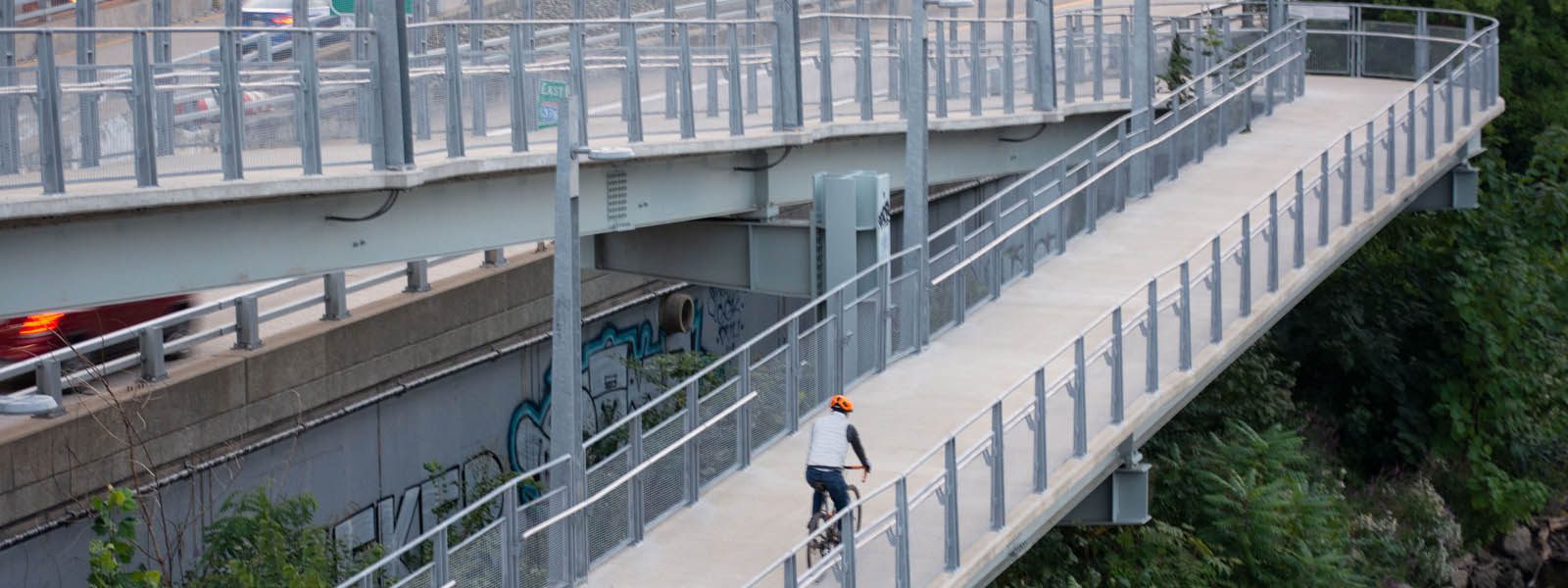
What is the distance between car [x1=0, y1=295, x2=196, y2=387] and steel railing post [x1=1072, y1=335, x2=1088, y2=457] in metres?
8.81

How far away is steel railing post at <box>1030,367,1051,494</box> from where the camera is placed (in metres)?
14.6

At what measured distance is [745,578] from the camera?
44.2 feet

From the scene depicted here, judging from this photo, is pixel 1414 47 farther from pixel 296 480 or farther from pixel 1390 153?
pixel 296 480

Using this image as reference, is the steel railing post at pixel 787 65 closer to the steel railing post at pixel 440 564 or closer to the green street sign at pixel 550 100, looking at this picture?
the green street sign at pixel 550 100

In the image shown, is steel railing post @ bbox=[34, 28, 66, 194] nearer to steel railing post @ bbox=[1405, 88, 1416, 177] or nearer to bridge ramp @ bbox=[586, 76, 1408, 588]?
bridge ramp @ bbox=[586, 76, 1408, 588]

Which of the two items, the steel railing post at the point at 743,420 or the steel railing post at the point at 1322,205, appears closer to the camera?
the steel railing post at the point at 743,420

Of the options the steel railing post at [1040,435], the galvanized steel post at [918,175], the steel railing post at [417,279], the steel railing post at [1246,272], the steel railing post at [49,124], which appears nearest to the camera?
the steel railing post at [49,124]

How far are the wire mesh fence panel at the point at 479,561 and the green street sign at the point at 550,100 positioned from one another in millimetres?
3115

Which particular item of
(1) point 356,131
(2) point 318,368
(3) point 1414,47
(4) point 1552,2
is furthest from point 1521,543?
(1) point 356,131

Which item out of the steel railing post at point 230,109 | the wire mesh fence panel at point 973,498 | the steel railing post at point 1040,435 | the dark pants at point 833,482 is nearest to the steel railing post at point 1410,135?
the steel railing post at point 1040,435

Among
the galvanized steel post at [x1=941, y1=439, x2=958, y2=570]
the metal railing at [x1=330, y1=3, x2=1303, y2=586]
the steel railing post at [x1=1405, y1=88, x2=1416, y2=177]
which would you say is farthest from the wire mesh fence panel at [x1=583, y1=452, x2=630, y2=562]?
the steel railing post at [x1=1405, y1=88, x2=1416, y2=177]

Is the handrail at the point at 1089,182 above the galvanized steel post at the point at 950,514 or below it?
above

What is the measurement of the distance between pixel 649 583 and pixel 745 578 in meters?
0.74

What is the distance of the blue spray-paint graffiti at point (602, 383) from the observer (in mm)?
23406
